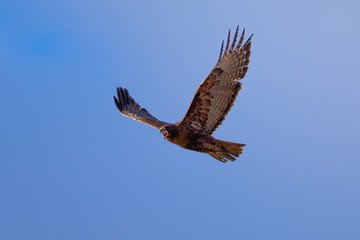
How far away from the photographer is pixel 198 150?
29.5 ft

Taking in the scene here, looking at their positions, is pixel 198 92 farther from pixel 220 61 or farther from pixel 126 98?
pixel 126 98

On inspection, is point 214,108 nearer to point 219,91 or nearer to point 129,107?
point 219,91

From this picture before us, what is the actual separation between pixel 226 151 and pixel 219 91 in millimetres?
1214

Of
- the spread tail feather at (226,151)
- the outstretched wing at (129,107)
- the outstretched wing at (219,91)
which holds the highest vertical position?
the outstretched wing at (129,107)

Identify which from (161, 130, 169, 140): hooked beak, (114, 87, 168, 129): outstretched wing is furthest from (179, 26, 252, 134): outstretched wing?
(114, 87, 168, 129): outstretched wing

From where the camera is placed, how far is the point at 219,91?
8.77 meters

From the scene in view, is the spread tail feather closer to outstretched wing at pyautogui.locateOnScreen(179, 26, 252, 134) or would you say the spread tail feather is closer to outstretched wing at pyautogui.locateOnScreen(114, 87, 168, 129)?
outstretched wing at pyautogui.locateOnScreen(179, 26, 252, 134)

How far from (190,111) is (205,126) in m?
0.46

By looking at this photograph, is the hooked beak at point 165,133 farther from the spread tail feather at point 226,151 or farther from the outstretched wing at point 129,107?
the outstretched wing at point 129,107

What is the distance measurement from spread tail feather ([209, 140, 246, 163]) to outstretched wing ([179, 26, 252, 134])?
1.37 ft

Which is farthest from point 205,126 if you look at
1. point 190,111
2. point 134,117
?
point 134,117

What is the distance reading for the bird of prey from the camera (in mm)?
8594

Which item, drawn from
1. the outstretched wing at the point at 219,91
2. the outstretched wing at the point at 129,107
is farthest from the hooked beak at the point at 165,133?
the outstretched wing at the point at 129,107

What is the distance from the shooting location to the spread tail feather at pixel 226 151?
8.74m
